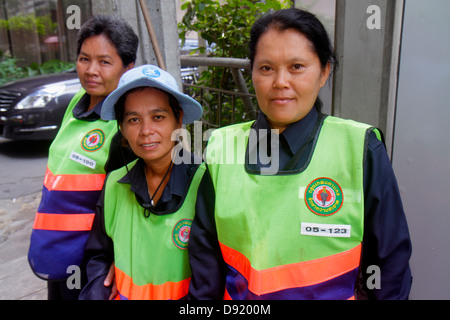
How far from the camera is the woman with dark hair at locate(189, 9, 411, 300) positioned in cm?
119

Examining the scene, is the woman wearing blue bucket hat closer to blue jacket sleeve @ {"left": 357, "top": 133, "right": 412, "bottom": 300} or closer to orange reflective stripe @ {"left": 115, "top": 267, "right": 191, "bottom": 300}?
orange reflective stripe @ {"left": 115, "top": 267, "right": 191, "bottom": 300}

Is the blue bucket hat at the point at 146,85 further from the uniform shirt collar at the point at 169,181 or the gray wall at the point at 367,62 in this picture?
the gray wall at the point at 367,62

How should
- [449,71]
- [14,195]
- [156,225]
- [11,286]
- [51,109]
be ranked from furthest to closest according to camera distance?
[51,109], [14,195], [11,286], [449,71], [156,225]

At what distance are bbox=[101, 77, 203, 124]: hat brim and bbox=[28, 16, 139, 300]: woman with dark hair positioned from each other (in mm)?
190

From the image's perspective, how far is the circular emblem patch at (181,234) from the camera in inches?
56.6

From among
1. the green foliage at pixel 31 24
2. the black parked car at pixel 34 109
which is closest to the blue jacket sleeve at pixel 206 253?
the black parked car at pixel 34 109

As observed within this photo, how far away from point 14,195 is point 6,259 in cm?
169

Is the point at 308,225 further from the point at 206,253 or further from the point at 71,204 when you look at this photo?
the point at 71,204

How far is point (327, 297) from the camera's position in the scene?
120cm

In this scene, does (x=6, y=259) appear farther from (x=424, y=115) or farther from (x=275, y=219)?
(x=424, y=115)

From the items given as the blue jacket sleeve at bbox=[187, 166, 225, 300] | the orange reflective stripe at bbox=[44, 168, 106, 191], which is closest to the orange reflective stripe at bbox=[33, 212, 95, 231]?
the orange reflective stripe at bbox=[44, 168, 106, 191]

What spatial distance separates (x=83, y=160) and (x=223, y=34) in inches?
79.7

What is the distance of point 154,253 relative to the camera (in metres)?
1.44
